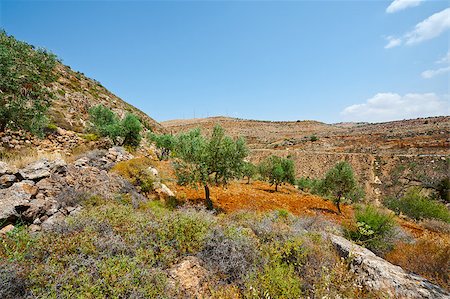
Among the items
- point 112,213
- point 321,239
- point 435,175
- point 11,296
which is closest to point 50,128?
point 112,213

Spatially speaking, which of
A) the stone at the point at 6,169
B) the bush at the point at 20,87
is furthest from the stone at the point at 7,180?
the bush at the point at 20,87

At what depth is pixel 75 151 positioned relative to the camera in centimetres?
1272

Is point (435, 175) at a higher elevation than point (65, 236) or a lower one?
lower

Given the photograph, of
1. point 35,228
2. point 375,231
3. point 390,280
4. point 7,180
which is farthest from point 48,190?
point 375,231

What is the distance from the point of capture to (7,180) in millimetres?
6262

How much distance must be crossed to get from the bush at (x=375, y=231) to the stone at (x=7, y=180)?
10.3 metres

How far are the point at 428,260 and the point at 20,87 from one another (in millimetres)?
14083

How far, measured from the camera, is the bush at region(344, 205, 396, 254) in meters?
7.15

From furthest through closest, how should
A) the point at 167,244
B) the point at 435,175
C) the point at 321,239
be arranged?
the point at 435,175
the point at 321,239
the point at 167,244

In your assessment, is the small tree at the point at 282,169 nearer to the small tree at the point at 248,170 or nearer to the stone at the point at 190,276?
the small tree at the point at 248,170

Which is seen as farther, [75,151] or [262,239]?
[75,151]

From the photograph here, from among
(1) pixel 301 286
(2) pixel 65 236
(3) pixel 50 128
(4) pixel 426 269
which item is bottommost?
(4) pixel 426 269

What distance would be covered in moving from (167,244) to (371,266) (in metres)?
4.07

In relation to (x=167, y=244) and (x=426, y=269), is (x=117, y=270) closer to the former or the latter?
(x=167, y=244)
